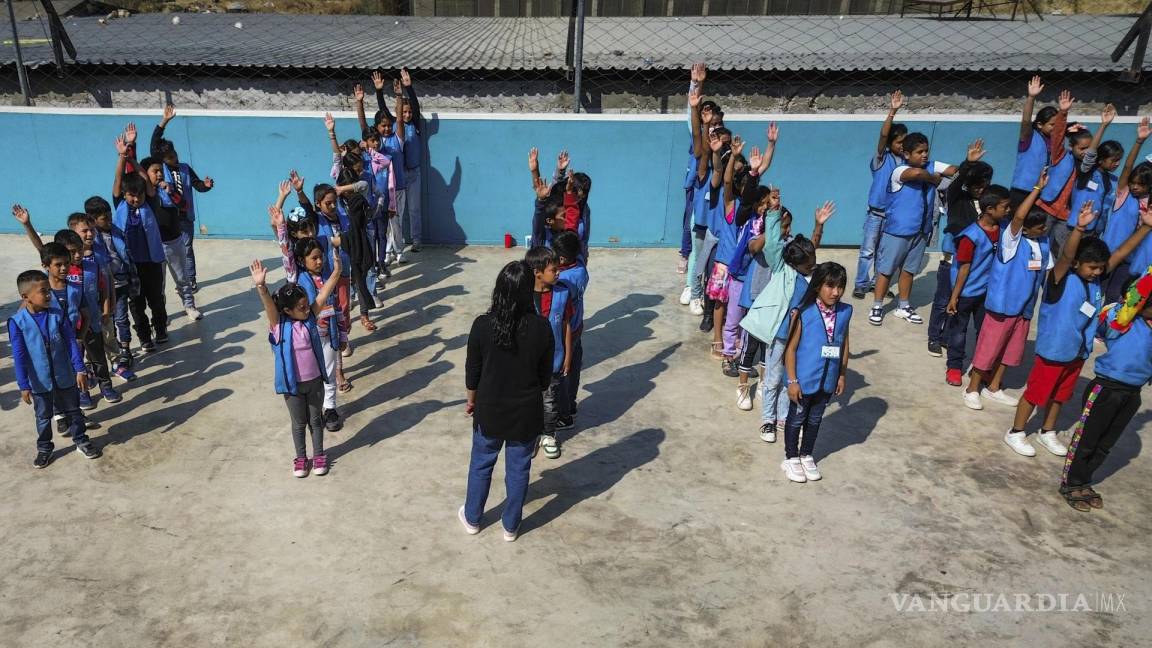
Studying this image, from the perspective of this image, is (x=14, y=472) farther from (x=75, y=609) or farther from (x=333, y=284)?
(x=333, y=284)

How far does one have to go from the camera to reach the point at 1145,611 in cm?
450

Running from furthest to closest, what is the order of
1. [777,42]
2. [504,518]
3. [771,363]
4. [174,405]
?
[777,42]
[174,405]
[771,363]
[504,518]

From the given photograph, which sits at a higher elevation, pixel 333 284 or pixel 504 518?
pixel 333 284

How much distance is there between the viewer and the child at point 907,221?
787 cm

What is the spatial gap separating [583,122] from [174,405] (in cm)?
601

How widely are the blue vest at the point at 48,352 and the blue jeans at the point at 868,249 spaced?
7473 millimetres

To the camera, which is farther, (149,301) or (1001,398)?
(149,301)

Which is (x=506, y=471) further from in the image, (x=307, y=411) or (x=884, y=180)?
(x=884, y=180)

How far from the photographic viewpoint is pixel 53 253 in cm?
563

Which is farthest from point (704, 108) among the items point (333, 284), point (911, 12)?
point (911, 12)

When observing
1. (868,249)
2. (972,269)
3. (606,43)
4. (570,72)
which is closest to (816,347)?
(972,269)

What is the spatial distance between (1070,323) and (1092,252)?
522mm

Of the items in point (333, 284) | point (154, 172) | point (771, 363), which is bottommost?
point (771, 363)

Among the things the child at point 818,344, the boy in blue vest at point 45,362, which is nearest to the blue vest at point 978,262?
the child at point 818,344
